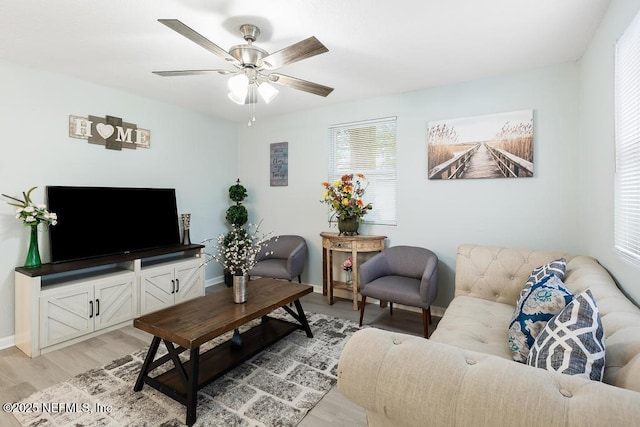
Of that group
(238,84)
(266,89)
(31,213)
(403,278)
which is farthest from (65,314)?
(403,278)

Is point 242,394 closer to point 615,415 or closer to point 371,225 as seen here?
point 615,415

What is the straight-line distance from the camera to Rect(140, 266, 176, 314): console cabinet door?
3270mm

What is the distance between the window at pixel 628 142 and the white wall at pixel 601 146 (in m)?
0.08

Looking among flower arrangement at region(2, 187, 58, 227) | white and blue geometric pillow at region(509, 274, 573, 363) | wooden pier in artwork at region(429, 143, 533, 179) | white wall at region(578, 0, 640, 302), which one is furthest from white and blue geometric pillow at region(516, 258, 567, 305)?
flower arrangement at region(2, 187, 58, 227)

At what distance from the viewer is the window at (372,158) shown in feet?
12.3

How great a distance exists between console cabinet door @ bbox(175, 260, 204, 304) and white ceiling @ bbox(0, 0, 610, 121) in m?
2.13

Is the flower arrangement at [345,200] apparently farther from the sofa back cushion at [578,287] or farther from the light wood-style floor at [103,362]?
the sofa back cushion at [578,287]

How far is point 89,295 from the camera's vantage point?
2820mm

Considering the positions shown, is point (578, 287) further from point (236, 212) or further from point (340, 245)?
point (236, 212)

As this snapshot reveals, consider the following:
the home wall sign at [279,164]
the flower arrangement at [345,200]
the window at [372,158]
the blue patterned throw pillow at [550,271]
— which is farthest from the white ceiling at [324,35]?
the blue patterned throw pillow at [550,271]

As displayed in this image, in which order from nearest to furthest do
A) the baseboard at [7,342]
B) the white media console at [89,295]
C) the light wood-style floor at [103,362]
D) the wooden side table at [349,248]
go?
the light wood-style floor at [103,362], the white media console at [89,295], the baseboard at [7,342], the wooden side table at [349,248]

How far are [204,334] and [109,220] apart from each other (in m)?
2.18

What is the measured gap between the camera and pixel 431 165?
3.40 meters

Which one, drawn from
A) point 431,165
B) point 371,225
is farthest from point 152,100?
point 431,165
